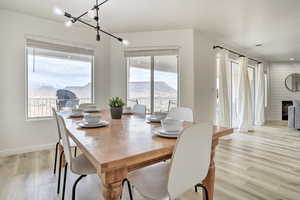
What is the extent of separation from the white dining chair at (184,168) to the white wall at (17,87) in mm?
2801

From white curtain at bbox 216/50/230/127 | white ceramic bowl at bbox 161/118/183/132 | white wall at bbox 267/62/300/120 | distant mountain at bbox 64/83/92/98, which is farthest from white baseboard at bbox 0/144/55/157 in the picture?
white wall at bbox 267/62/300/120

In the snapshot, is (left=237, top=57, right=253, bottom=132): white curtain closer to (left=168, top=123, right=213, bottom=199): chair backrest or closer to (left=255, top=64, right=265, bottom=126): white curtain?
(left=255, top=64, right=265, bottom=126): white curtain

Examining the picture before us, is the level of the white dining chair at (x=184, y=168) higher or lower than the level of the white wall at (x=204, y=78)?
lower

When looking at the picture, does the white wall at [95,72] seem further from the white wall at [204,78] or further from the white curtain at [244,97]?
the white curtain at [244,97]

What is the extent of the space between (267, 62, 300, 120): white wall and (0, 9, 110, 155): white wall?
7507 mm

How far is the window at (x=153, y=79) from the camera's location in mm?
4062

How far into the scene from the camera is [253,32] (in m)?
3.96

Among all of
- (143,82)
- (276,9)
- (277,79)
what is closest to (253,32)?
(276,9)

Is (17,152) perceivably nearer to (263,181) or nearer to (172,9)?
(172,9)

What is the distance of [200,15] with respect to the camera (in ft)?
10.4

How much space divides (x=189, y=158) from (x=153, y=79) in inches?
126

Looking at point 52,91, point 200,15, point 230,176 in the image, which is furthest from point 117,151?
point 52,91

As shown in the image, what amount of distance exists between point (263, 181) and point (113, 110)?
199cm

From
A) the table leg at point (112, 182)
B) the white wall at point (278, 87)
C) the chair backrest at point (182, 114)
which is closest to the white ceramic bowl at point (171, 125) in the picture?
the table leg at point (112, 182)
